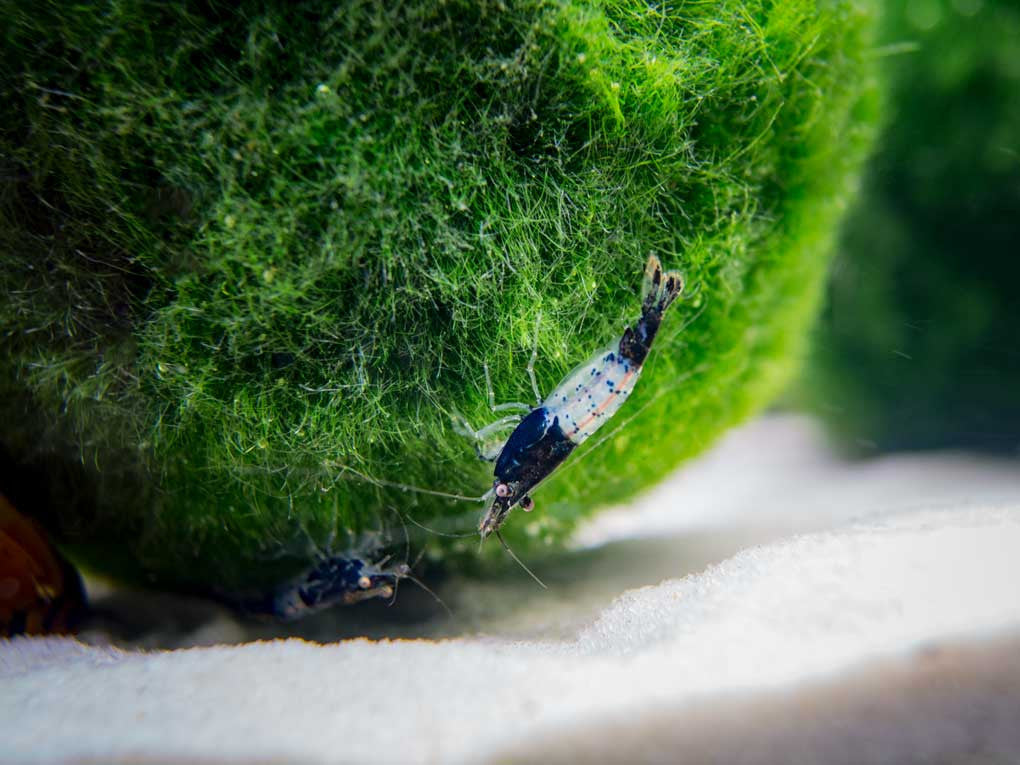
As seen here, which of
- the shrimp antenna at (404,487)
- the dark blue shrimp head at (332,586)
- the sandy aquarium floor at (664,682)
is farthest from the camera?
the dark blue shrimp head at (332,586)

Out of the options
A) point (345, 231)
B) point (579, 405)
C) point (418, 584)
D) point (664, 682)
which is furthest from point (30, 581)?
point (664, 682)

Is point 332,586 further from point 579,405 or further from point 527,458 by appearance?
point 579,405

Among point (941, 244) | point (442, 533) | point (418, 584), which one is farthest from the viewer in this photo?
point (941, 244)

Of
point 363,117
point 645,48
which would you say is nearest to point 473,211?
point 363,117

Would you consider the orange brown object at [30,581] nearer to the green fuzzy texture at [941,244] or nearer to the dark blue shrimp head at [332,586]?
the dark blue shrimp head at [332,586]

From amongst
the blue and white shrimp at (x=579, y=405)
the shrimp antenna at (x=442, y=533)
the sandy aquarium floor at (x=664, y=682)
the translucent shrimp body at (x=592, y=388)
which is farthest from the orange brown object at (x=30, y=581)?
the translucent shrimp body at (x=592, y=388)

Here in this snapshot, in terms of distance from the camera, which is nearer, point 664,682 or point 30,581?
point 664,682
